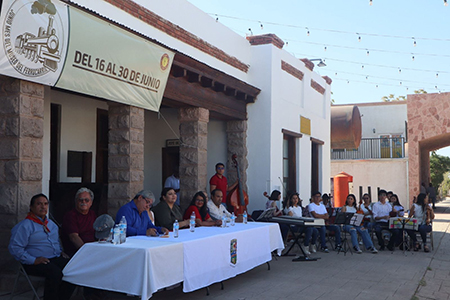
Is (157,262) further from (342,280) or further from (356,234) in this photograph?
(356,234)

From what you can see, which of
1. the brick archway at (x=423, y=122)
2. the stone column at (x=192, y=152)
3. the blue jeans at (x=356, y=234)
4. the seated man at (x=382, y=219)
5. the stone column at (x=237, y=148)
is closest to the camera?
the stone column at (x=192, y=152)

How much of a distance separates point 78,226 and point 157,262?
1.34 metres

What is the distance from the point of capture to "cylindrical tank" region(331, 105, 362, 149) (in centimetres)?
1934

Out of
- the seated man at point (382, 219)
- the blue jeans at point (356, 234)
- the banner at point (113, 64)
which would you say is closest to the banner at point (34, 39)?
the banner at point (113, 64)

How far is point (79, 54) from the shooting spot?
6.38m

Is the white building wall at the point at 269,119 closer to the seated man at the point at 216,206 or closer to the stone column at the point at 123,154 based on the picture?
the seated man at the point at 216,206

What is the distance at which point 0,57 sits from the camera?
524cm

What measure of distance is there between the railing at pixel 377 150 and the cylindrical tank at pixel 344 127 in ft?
22.2

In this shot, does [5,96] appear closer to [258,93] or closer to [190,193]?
[190,193]

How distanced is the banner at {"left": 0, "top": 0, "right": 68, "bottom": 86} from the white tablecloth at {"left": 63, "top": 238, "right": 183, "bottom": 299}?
7.37 feet

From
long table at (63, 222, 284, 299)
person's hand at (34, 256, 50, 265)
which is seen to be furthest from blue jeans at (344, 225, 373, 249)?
person's hand at (34, 256, 50, 265)

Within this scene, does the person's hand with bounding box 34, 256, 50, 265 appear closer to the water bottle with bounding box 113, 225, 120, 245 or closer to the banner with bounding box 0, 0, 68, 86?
the water bottle with bounding box 113, 225, 120, 245

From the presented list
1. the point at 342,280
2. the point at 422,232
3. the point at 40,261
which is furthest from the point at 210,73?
the point at 422,232

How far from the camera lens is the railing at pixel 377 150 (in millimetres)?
25656
